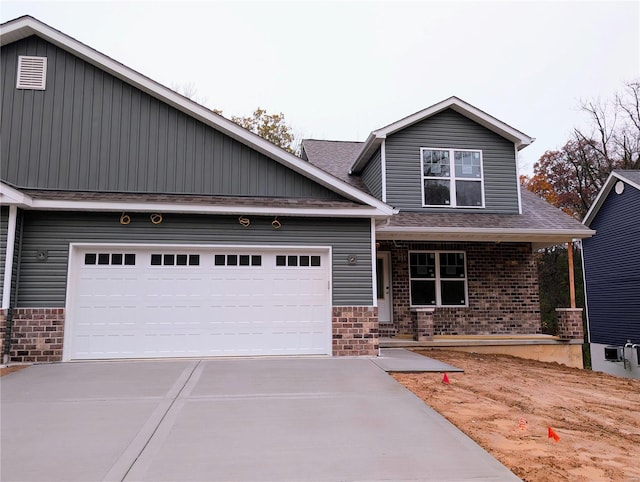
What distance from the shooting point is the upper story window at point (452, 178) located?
11.8m

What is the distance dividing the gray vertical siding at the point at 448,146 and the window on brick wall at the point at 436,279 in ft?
4.36

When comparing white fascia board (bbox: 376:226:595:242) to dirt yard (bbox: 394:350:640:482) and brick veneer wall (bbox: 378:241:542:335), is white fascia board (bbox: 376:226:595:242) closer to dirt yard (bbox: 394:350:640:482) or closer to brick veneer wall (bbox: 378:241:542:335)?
brick veneer wall (bbox: 378:241:542:335)

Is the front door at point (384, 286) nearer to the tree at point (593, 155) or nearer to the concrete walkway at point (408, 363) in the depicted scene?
the concrete walkway at point (408, 363)

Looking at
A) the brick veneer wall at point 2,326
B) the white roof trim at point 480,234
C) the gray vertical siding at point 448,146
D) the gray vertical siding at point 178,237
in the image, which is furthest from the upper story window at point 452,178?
the brick veneer wall at point 2,326

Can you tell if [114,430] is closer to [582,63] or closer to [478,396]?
[478,396]

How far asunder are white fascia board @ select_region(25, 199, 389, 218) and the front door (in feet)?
10.4

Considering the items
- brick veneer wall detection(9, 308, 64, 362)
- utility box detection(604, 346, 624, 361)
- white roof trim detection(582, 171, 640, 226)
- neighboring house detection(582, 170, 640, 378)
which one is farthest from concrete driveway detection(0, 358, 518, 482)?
white roof trim detection(582, 171, 640, 226)

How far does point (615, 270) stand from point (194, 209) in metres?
15.7

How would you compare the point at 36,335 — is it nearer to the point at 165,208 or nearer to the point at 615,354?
the point at 165,208

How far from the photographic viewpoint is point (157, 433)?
4.39 m

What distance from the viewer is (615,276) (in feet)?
55.8

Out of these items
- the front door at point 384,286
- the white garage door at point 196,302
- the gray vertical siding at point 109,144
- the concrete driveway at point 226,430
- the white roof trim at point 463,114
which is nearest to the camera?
the concrete driveway at point 226,430

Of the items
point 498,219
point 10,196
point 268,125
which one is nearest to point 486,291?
point 498,219

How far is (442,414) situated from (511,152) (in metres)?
9.07
